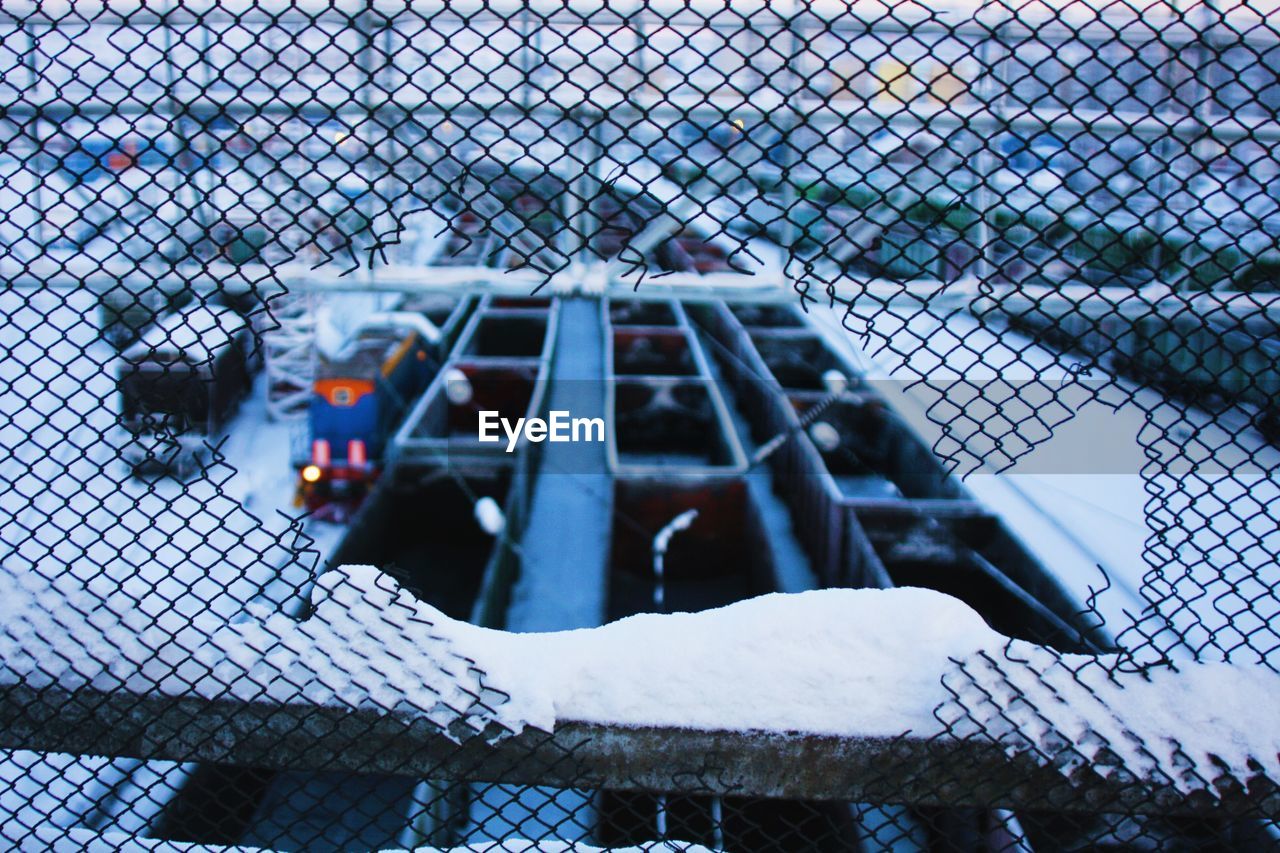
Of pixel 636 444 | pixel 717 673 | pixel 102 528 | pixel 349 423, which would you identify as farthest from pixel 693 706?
pixel 636 444

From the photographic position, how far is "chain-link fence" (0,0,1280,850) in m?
1.69

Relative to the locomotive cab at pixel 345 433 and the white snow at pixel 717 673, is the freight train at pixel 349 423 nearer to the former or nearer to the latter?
the locomotive cab at pixel 345 433

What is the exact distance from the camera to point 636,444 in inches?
431

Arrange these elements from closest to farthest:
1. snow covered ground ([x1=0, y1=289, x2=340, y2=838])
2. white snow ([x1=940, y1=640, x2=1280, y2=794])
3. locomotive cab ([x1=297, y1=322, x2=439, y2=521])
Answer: white snow ([x1=940, y1=640, x2=1280, y2=794])
snow covered ground ([x1=0, y1=289, x2=340, y2=838])
locomotive cab ([x1=297, y1=322, x2=439, y2=521])

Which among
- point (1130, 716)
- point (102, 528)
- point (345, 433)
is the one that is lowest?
point (345, 433)

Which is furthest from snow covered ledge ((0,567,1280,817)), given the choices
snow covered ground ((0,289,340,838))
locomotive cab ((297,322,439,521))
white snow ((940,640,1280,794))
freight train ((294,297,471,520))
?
locomotive cab ((297,322,439,521))

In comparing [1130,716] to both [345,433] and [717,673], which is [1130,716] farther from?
[345,433]

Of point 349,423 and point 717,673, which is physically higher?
point 717,673

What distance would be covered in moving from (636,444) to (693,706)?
30.4 ft

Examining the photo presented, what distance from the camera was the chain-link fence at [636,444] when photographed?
1689 mm

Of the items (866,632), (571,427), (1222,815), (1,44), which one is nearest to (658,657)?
(866,632)

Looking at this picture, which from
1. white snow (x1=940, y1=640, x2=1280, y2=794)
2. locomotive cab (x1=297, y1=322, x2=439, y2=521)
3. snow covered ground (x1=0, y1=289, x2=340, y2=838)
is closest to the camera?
white snow (x1=940, y1=640, x2=1280, y2=794)

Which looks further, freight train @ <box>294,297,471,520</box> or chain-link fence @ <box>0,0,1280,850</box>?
freight train @ <box>294,297,471,520</box>

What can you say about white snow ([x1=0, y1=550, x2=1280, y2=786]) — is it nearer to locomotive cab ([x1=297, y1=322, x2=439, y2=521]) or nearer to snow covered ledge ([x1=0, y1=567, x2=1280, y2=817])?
snow covered ledge ([x1=0, y1=567, x2=1280, y2=817])
